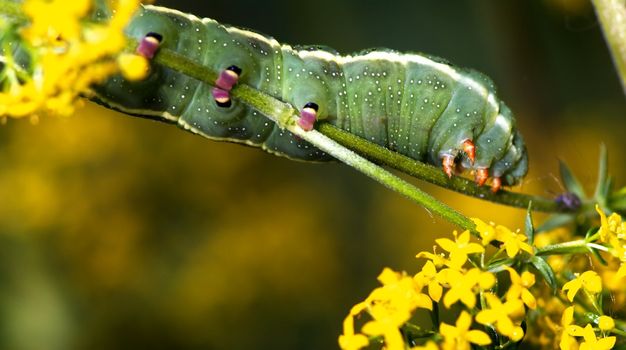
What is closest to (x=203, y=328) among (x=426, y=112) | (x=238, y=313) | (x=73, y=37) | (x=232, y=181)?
(x=238, y=313)

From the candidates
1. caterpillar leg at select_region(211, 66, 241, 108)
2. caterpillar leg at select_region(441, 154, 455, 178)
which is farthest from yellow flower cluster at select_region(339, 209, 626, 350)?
caterpillar leg at select_region(211, 66, 241, 108)

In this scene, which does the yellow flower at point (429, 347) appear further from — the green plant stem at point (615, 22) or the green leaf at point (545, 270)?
the green plant stem at point (615, 22)

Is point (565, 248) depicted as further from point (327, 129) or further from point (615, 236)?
point (327, 129)

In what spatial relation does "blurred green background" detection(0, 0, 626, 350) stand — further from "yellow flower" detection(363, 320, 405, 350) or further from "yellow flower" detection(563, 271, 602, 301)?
"yellow flower" detection(363, 320, 405, 350)

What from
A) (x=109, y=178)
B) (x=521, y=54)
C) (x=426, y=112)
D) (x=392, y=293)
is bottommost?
(x=109, y=178)

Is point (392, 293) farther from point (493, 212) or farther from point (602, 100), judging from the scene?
point (602, 100)

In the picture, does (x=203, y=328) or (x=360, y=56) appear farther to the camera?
(x=203, y=328)
